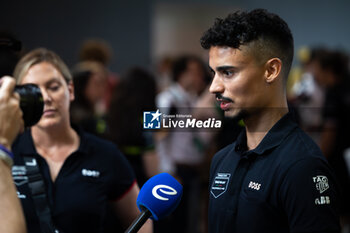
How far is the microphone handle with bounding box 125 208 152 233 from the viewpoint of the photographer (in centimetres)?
126

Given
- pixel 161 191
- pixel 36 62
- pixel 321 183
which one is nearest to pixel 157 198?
pixel 161 191

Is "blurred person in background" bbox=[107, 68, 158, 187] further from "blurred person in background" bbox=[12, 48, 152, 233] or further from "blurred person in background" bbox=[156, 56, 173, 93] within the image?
"blurred person in background" bbox=[156, 56, 173, 93]

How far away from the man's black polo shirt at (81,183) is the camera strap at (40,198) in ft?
0.07

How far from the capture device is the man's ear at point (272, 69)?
50.4 inches

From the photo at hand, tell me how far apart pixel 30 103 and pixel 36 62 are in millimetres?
512

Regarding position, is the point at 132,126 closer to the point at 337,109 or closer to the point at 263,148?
the point at 263,148

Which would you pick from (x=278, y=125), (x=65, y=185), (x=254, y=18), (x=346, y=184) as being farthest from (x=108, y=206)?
(x=346, y=184)

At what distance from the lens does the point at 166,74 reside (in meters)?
6.12

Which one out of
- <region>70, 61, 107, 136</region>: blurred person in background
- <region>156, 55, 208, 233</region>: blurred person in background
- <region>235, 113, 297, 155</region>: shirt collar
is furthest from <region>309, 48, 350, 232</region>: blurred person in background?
<region>235, 113, 297, 155</region>: shirt collar

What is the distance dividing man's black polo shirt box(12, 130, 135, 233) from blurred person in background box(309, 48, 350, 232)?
1.64 metres

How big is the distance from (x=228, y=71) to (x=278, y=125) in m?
0.21

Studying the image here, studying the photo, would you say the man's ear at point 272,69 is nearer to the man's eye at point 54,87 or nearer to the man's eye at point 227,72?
the man's eye at point 227,72

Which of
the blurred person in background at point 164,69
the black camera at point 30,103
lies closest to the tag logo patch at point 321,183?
the black camera at point 30,103

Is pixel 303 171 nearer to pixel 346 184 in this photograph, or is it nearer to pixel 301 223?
pixel 301 223
